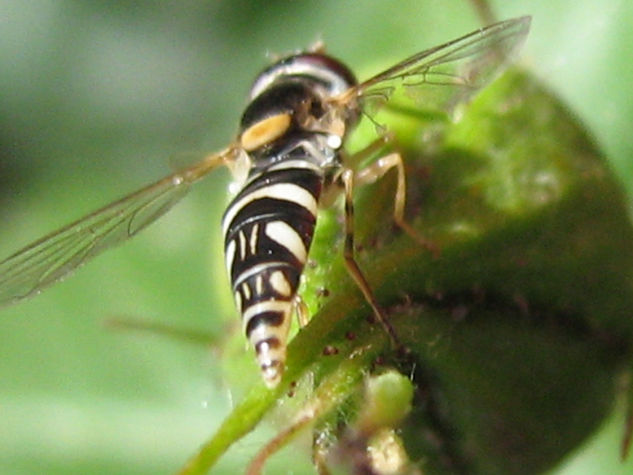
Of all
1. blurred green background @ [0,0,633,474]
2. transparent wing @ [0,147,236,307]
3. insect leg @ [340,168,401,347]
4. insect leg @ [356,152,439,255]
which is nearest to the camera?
insect leg @ [340,168,401,347]

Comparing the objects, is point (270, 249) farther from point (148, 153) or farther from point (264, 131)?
point (148, 153)

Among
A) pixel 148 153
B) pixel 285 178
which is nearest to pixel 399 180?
pixel 285 178

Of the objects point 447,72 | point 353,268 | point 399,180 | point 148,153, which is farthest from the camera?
point 148,153

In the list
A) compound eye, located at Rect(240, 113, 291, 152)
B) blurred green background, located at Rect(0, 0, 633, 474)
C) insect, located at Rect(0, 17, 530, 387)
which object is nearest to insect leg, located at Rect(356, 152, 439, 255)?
insect, located at Rect(0, 17, 530, 387)

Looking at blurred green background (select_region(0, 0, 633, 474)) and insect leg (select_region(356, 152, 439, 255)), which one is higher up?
blurred green background (select_region(0, 0, 633, 474))

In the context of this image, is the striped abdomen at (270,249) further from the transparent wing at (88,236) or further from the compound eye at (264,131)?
the transparent wing at (88,236)

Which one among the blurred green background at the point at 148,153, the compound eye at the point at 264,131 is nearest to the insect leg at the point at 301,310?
the blurred green background at the point at 148,153

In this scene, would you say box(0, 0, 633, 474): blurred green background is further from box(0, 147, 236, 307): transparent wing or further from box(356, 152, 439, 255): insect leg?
box(356, 152, 439, 255): insect leg
